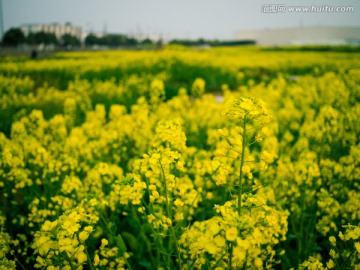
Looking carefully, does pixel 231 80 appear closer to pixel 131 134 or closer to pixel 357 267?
pixel 131 134

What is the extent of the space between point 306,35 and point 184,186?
7304 centimetres

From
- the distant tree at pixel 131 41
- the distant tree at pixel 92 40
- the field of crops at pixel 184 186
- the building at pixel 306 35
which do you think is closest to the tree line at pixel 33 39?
the distant tree at pixel 92 40

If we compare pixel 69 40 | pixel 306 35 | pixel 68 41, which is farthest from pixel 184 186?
pixel 306 35

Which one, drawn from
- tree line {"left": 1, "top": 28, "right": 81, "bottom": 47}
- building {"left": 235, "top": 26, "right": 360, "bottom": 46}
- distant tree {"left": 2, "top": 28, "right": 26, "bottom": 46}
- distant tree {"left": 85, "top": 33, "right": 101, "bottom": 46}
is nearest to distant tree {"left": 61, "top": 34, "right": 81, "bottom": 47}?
tree line {"left": 1, "top": 28, "right": 81, "bottom": 47}

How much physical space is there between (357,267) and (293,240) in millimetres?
1319

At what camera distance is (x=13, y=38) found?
1678 inches

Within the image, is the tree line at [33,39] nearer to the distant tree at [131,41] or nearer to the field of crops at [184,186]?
the distant tree at [131,41]

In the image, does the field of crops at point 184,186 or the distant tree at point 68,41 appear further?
the distant tree at point 68,41

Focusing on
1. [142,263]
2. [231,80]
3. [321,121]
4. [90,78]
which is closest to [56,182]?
[142,263]

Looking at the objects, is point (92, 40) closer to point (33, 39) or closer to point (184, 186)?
point (33, 39)

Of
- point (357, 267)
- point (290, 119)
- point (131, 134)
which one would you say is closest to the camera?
point (357, 267)

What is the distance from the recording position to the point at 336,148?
127 inches

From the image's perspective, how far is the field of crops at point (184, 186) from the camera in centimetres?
132

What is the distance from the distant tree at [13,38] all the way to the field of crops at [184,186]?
138 feet
